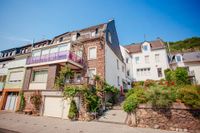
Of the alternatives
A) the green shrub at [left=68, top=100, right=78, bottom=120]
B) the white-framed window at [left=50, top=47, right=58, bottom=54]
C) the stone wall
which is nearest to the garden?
the stone wall

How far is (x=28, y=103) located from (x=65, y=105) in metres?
6.07

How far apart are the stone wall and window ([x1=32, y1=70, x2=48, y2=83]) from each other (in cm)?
1251

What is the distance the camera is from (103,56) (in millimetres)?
15438

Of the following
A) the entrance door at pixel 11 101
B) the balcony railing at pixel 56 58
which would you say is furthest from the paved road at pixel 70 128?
the entrance door at pixel 11 101

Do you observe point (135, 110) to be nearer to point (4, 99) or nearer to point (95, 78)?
point (95, 78)

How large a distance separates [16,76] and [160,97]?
2116 cm

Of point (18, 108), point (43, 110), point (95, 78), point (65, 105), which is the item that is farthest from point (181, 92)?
point (18, 108)

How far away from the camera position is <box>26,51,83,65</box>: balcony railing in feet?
47.1

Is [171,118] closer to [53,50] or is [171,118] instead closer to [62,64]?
[62,64]

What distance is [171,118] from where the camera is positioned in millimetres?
8383

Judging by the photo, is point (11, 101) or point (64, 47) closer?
point (64, 47)

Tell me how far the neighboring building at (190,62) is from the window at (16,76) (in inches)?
1188

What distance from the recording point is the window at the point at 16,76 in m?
18.4

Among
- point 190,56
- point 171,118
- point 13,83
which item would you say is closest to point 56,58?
point 13,83
